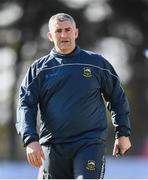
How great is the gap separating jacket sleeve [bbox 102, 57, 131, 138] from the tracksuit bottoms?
0.29 m

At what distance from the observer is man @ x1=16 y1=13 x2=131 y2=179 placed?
320 inches

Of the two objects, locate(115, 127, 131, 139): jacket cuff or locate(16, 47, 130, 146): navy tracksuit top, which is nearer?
locate(16, 47, 130, 146): navy tracksuit top

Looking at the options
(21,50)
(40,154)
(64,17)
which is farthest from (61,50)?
(21,50)

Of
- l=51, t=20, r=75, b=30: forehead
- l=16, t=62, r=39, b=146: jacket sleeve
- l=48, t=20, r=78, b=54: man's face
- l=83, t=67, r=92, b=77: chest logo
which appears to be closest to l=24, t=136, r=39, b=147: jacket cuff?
l=16, t=62, r=39, b=146: jacket sleeve

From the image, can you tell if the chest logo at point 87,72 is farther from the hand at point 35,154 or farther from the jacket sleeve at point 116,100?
the hand at point 35,154

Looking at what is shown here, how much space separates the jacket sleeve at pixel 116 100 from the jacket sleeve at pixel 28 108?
0.69 m

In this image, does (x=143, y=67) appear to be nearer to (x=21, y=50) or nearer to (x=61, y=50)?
(x=21, y=50)

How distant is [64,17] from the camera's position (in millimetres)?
8305

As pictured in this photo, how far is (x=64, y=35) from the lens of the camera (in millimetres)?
8242

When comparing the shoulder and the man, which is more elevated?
the shoulder

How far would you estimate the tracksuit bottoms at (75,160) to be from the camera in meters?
8.00

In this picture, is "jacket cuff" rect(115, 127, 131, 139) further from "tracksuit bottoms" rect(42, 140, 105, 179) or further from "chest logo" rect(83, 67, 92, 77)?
"chest logo" rect(83, 67, 92, 77)

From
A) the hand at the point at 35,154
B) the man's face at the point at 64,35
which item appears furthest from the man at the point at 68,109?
the hand at the point at 35,154

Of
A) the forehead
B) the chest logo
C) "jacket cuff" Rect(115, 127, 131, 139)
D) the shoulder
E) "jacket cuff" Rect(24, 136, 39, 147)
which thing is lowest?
"jacket cuff" Rect(115, 127, 131, 139)
